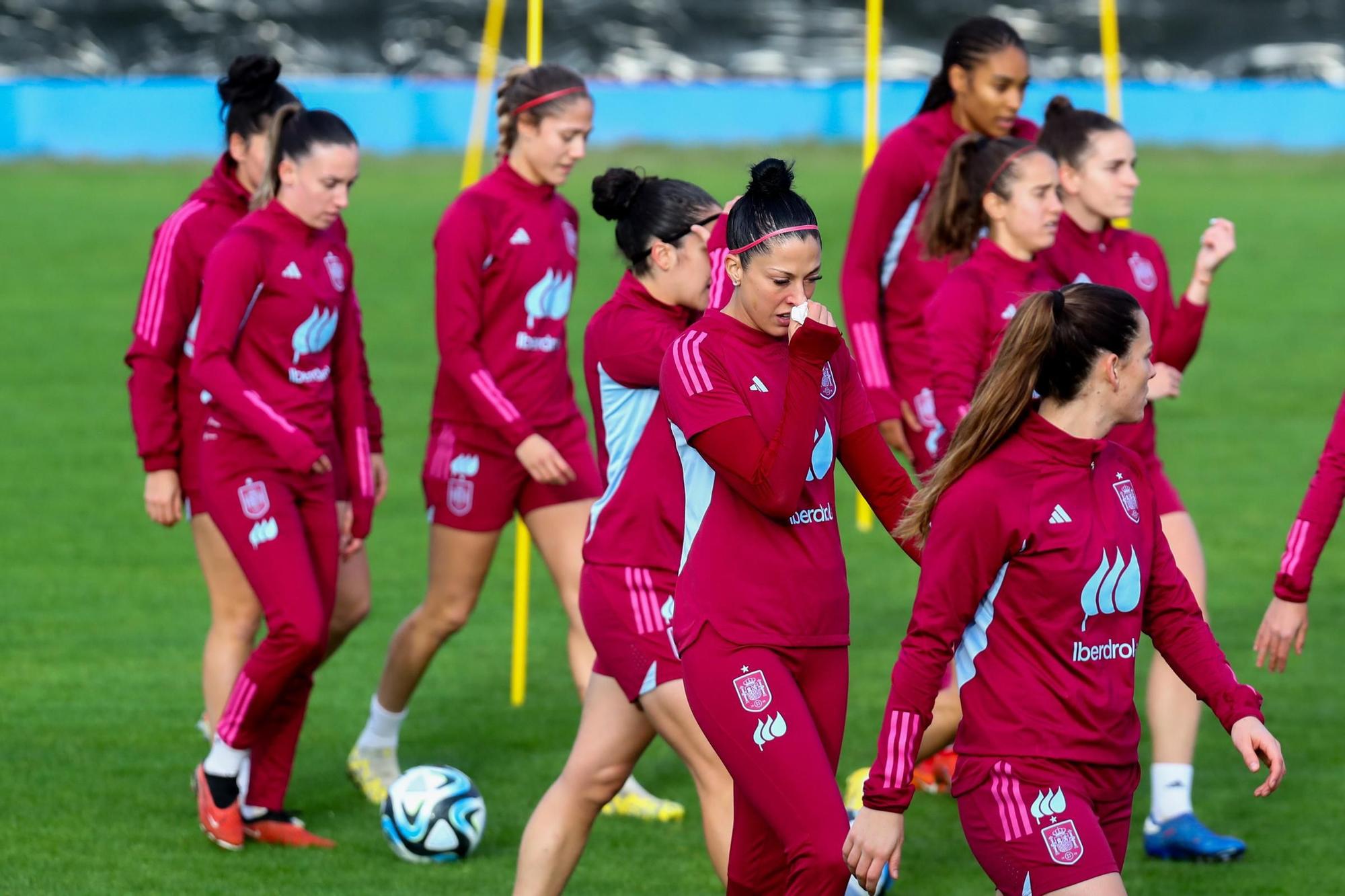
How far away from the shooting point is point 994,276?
5766 millimetres

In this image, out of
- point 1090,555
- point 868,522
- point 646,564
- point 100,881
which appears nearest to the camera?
point 1090,555

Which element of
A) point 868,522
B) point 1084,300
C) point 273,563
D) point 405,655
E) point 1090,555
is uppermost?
point 1084,300

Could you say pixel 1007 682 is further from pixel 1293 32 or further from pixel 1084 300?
pixel 1293 32

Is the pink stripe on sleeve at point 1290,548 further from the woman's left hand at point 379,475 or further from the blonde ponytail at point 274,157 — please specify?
the blonde ponytail at point 274,157

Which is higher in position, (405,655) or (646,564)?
(646,564)

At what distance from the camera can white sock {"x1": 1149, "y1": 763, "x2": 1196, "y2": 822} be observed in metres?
5.81

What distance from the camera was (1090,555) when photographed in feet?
12.6

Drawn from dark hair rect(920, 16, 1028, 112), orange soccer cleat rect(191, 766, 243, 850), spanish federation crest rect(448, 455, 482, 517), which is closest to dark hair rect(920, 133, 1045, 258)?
dark hair rect(920, 16, 1028, 112)

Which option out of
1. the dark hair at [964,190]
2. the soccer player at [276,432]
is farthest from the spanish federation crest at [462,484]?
the dark hair at [964,190]

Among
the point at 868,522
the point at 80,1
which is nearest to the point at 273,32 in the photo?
the point at 80,1

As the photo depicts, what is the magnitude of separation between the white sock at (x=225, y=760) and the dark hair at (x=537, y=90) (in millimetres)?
2085

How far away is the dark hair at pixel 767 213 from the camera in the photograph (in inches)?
159

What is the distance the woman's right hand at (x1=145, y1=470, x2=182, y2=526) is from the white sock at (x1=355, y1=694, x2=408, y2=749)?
96 centimetres

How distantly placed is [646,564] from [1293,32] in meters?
26.7
